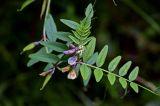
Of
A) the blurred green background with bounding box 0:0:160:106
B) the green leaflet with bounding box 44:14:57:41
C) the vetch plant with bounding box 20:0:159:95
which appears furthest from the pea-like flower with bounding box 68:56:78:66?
the blurred green background with bounding box 0:0:160:106

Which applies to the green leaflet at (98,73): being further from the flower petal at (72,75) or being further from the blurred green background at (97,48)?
the blurred green background at (97,48)

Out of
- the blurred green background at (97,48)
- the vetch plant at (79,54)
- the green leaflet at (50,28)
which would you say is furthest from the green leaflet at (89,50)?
the blurred green background at (97,48)

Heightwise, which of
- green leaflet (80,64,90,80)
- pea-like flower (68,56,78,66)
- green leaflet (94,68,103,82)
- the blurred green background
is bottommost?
the blurred green background

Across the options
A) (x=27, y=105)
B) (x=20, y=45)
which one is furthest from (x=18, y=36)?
(x=27, y=105)

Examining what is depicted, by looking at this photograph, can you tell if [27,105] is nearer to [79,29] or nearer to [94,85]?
[94,85]

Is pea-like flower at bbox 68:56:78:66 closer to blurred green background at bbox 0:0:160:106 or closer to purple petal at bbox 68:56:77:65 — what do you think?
purple petal at bbox 68:56:77:65

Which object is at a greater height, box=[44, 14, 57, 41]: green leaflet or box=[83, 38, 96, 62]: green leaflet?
box=[44, 14, 57, 41]: green leaflet

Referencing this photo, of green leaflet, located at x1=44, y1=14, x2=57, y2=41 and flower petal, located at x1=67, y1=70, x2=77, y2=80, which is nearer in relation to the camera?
flower petal, located at x1=67, y1=70, x2=77, y2=80

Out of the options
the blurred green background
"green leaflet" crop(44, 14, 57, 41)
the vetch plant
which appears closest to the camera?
the vetch plant

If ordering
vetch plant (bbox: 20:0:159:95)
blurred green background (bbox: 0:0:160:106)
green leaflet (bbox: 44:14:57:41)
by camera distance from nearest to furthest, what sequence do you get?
vetch plant (bbox: 20:0:159:95), green leaflet (bbox: 44:14:57:41), blurred green background (bbox: 0:0:160:106)

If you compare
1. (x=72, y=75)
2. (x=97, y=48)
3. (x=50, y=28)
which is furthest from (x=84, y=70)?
(x=97, y=48)
